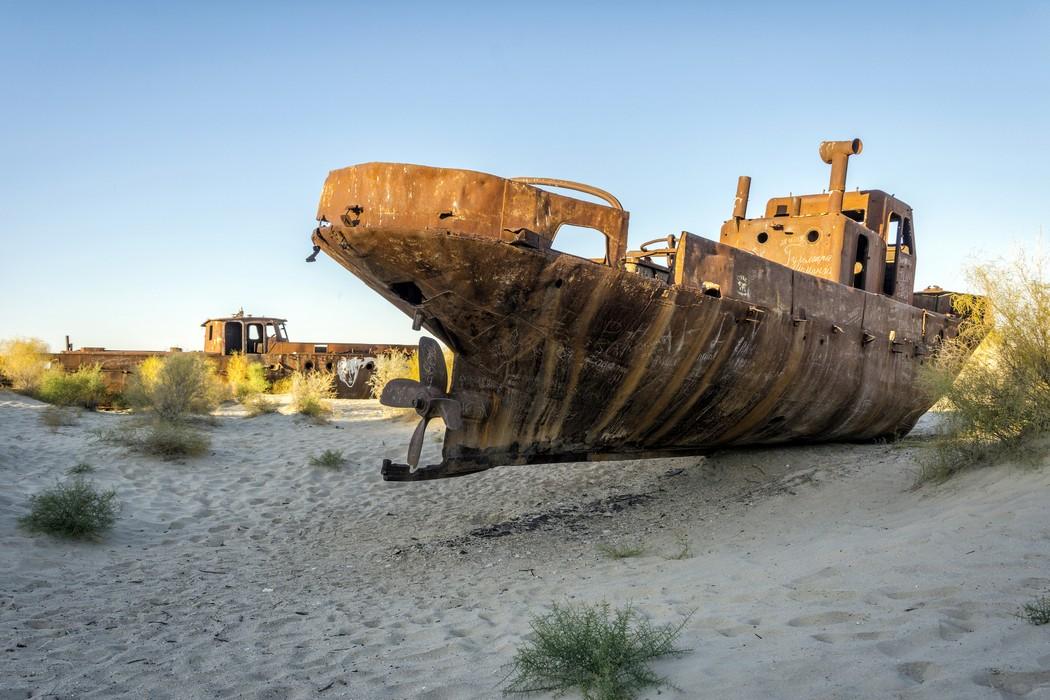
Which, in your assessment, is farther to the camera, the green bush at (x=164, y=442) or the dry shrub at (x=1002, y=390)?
the green bush at (x=164, y=442)

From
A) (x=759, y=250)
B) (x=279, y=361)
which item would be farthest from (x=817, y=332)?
(x=279, y=361)

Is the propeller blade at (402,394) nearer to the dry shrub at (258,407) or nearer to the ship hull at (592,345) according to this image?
the ship hull at (592,345)

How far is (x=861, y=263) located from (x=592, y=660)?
6.80 meters

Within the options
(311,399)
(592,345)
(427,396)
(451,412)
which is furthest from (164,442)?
(592,345)

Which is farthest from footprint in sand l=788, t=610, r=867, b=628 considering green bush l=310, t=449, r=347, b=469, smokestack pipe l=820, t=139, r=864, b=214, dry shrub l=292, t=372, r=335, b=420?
dry shrub l=292, t=372, r=335, b=420

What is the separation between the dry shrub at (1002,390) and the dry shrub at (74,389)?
578 inches

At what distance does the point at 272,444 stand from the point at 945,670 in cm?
1021

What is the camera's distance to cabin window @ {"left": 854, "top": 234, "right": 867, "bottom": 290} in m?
8.18

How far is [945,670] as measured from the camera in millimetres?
2455

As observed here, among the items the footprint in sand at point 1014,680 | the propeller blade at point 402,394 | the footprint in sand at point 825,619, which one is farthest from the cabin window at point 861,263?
the footprint in sand at point 1014,680

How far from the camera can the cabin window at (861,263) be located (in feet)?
26.8

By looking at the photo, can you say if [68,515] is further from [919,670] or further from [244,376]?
[244,376]

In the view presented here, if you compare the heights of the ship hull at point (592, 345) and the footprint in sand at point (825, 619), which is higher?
the ship hull at point (592, 345)

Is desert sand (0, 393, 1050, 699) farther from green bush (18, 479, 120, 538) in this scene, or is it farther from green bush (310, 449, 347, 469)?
green bush (310, 449, 347, 469)
